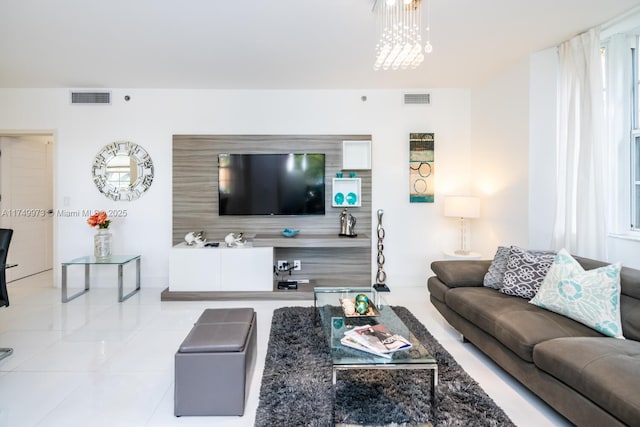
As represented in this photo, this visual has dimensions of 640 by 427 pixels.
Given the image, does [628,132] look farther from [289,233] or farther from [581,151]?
[289,233]

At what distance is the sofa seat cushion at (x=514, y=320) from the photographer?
1.87 meters

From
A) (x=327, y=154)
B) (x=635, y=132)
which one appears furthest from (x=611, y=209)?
(x=327, y=154)

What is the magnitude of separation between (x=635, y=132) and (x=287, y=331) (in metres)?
3.45

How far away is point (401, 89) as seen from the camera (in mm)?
4316

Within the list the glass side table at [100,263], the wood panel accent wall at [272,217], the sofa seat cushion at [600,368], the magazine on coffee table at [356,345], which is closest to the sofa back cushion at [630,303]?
the sofa seat cushion at [600,368]

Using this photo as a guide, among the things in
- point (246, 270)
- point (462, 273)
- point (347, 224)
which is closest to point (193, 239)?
point (246, 270)

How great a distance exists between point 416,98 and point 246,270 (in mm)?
3137

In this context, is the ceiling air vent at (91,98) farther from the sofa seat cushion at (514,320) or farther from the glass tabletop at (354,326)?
the sofa seat cushion at (514,320)

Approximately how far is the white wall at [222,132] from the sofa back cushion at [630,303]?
2354 millimetres

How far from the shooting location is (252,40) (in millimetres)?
2951

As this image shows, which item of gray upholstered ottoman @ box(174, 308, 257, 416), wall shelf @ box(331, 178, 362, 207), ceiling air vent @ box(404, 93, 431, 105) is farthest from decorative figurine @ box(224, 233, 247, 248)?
ceiling air vent @ box(404, 93, 431, 105)

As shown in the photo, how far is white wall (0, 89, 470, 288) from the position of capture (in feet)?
13.9

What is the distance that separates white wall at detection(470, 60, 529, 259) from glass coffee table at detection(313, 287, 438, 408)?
1.90m

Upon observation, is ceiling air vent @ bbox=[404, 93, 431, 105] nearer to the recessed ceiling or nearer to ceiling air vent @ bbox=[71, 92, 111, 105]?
the recessed ceiling
